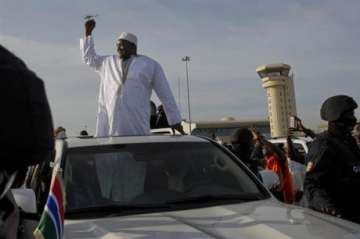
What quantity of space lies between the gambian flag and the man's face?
9.41 ft

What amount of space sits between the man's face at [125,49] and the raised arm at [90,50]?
307 millimetres

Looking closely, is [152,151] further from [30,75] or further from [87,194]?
[30,75]

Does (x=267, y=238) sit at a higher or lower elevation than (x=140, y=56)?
lower

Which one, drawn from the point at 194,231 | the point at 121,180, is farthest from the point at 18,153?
the point at 121,180

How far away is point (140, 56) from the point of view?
525 centimetres

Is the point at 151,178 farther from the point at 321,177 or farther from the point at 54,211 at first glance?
the point at 54,211

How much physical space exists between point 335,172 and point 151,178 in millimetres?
1306

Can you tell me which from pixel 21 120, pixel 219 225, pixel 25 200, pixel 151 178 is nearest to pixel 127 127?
pixel 151 178

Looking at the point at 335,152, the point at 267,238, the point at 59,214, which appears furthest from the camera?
the point at 335,152

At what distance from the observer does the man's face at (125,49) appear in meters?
5.21

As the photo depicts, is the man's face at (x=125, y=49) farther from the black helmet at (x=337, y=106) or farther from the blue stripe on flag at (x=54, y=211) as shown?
the blue stripe on flag at (x=54, y=211)

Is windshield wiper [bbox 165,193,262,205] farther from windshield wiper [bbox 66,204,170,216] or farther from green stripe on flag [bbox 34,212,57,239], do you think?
green stripe on flag [bbox 34,212,57,239]

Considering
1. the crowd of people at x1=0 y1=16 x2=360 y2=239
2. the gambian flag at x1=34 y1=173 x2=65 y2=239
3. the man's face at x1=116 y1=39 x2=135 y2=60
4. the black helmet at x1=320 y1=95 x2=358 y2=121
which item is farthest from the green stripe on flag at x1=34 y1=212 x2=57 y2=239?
the man's face at x1=116 y1=39 x2=135 y2=60

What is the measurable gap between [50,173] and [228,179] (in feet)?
3.80
